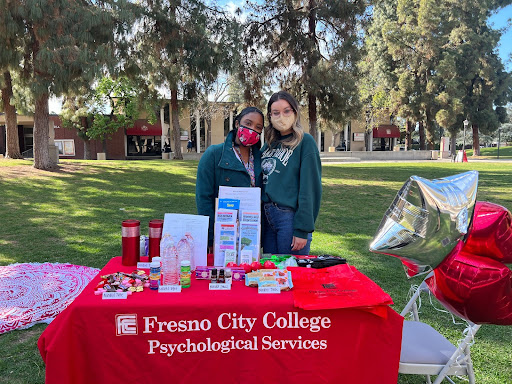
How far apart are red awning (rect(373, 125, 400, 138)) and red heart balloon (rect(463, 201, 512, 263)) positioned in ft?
159

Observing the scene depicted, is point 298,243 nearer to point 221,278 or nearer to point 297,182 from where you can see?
point 297,182

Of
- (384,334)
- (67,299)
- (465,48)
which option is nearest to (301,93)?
(67,299)

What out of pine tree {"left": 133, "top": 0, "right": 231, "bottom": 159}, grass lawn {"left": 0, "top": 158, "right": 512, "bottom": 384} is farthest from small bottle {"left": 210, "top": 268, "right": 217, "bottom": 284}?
pine tree {"left": 133, "top": 0, "right": 231, "bottom": 159}

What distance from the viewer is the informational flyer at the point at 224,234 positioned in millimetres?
2240

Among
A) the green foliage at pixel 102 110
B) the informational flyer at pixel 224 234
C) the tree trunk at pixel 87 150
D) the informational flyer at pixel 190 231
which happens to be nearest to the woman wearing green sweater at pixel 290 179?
the informational flyer at pixel 224 234

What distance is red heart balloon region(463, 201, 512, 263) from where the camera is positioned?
1715 mm

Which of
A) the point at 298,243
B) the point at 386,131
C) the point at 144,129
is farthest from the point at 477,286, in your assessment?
the point at 386,131

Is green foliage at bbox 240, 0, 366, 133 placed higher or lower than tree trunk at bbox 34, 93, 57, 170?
higher

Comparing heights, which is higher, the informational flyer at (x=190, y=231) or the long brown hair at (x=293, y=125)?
the long brown hair at (x=293, y=125)

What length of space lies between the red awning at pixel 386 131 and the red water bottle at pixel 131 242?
159 ft

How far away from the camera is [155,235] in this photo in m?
2.34

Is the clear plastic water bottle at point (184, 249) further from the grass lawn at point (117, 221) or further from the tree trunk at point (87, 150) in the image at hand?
the tree trunk at point (87, 150)

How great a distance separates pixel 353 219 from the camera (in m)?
7.86

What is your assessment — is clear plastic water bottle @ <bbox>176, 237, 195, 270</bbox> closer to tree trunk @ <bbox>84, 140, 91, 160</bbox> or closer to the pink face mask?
the pink face mask
